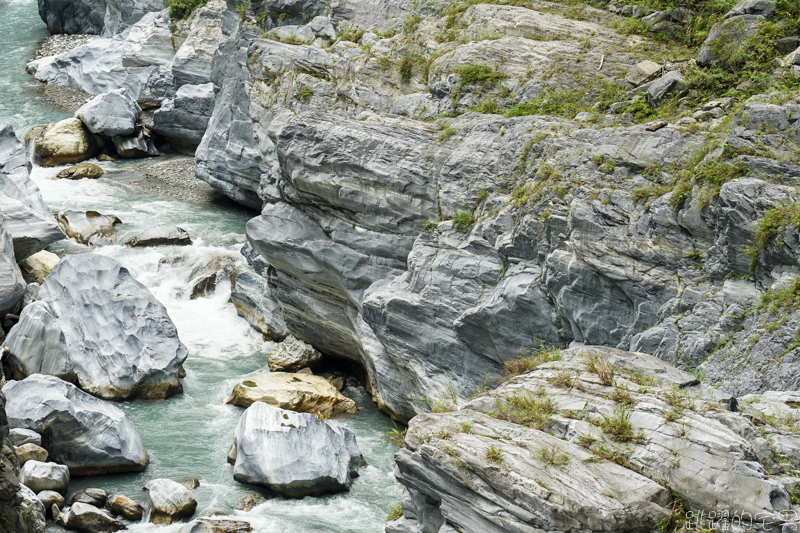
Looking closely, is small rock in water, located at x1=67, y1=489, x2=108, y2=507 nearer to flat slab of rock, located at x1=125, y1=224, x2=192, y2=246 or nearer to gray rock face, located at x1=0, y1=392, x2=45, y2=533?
gray rock face, located at x1=0, y1=392, x2=45, y2=533

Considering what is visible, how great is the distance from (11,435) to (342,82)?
1280 centimetres

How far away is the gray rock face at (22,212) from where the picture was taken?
22328mm

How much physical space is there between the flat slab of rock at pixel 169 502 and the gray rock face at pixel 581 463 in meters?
6.53

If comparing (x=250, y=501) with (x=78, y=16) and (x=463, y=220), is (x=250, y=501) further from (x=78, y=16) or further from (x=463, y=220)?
(x=78, y=16)

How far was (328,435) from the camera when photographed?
51.6 feet

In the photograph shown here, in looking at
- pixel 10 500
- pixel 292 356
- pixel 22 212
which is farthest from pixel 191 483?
pixel 22 212

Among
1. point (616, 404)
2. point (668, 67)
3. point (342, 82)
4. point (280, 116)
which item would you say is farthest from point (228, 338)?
point (616, 404)

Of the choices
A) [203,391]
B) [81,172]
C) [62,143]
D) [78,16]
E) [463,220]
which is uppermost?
[78,16]

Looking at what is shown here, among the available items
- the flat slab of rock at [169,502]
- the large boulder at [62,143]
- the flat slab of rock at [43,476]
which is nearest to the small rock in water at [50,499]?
the flat slab of rock at [43,476]

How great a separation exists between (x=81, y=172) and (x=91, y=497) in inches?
784

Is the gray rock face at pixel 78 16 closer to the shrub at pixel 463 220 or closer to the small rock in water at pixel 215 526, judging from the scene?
the shrub at pixel 463 220

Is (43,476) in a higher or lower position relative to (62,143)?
lower

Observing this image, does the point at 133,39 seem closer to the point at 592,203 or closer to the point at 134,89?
the point at 134,89

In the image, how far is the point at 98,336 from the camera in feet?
63.4
